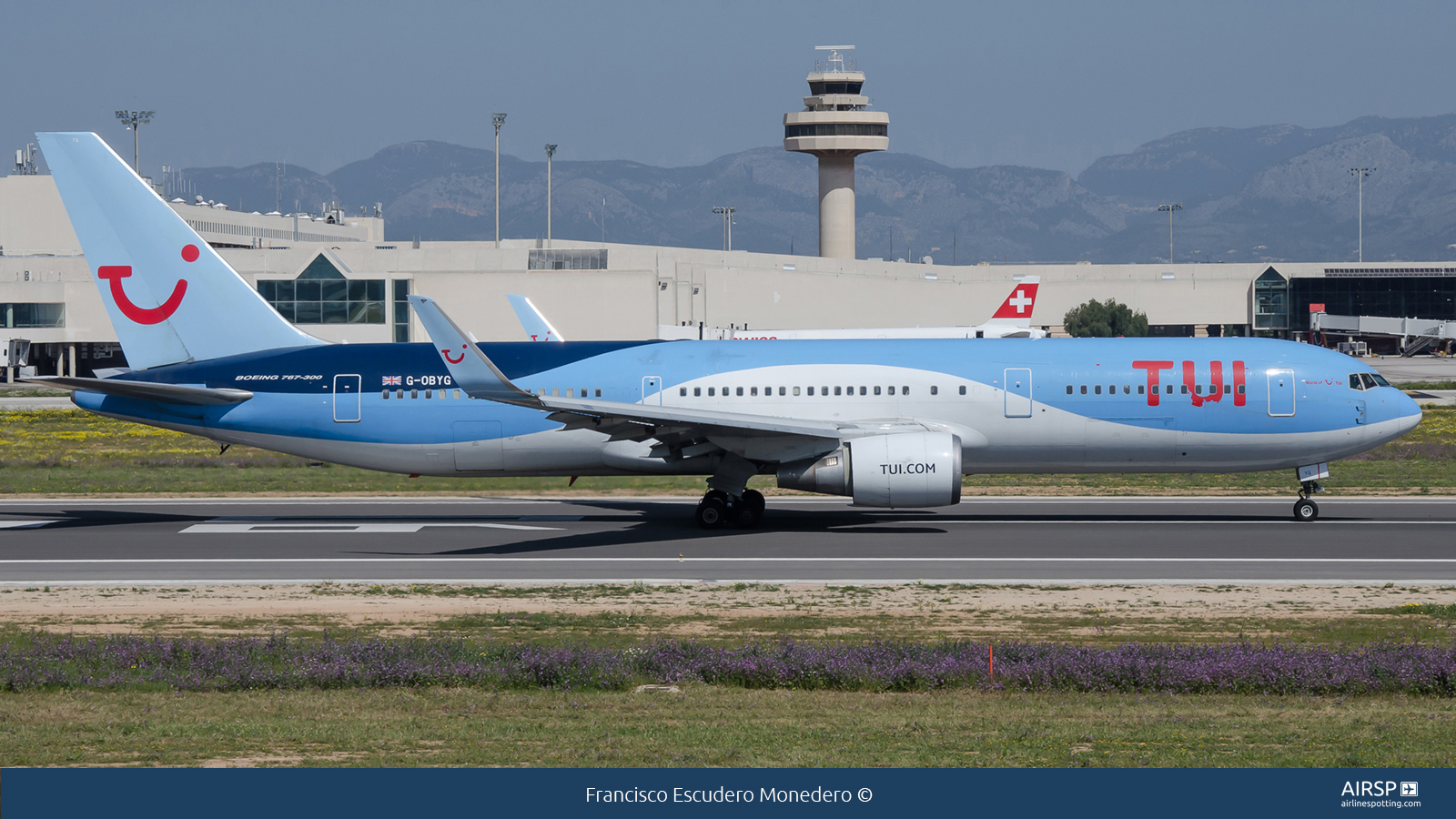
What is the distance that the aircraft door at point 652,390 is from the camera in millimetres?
31625

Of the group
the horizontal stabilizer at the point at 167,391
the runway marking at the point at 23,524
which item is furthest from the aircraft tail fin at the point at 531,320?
the runway marking at the point at 23,524

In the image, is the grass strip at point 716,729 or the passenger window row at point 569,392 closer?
the grass strip at point 716,729

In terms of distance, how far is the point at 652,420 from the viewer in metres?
28.5

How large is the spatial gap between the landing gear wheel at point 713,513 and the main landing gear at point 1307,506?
43.9 ft

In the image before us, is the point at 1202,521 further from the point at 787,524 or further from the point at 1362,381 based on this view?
the point at 787,524

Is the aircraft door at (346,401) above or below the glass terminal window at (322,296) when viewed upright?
below

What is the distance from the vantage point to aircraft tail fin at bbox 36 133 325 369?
3200 cm

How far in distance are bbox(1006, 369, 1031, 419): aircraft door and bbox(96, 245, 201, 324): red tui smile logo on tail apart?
19.7 meters

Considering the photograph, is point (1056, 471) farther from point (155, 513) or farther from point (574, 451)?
point (155, 513)

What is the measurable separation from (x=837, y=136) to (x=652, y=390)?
149563mm

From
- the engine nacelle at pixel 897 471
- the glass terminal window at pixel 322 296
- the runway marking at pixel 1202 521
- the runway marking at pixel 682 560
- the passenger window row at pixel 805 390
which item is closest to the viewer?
the runway marking at pixel 682 560

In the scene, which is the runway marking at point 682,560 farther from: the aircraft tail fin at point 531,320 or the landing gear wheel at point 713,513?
the aircraft tail fin at point 531,320

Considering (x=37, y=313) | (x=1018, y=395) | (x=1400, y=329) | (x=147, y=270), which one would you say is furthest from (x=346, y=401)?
(x=1400, y=329)

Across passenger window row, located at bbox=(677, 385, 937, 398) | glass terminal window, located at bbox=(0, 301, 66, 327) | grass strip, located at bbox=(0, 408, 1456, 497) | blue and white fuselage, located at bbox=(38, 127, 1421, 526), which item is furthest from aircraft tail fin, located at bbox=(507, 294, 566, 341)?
glass terminal window, located at bbox=(0, 301, 66, 327)
